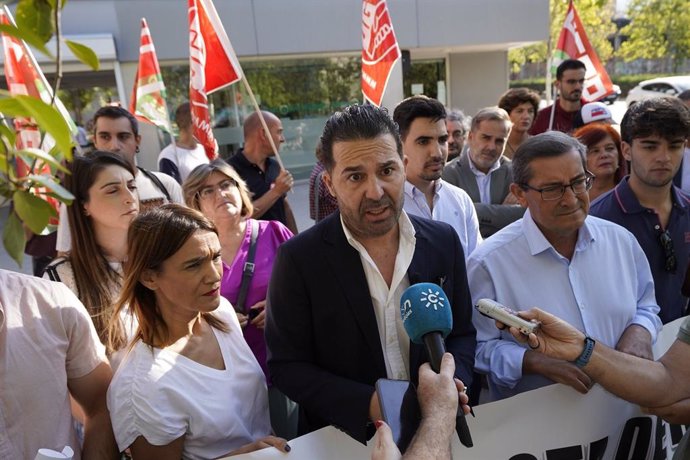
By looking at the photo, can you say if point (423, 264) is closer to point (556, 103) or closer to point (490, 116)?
point (490, 116)

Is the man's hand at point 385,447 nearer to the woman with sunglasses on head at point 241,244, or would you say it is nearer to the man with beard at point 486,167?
the woman with sunglasses on head at point 241,244

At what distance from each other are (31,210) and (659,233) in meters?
2.78

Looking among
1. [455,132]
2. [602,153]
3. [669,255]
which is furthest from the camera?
[455,132]

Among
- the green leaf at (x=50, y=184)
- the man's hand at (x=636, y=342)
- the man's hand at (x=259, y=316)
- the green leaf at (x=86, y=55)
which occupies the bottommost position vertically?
the man's hand at (x=259, y=316)

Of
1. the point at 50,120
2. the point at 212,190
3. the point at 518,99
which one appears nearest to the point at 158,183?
the point at 212,190

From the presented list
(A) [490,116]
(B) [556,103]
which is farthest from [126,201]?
(B) [556,103]

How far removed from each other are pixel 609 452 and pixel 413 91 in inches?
492

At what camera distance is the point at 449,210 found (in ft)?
10.1

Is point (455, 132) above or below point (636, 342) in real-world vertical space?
above

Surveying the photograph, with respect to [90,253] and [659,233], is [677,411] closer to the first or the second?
[659,233]

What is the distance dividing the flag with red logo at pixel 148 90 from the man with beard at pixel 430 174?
3238 mm

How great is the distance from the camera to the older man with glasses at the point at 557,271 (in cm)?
212

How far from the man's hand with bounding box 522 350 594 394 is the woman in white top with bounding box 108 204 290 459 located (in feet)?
3.14

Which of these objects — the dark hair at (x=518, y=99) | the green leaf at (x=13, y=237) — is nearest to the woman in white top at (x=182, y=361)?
the green leaf at (x=13, y=237)
